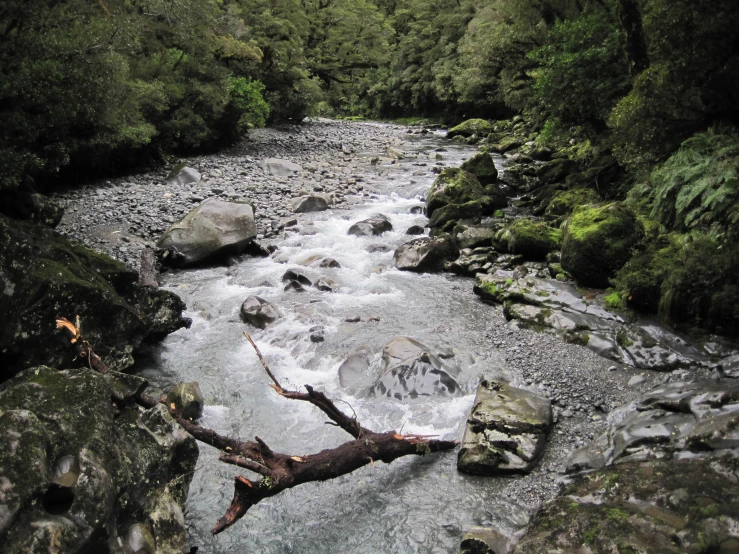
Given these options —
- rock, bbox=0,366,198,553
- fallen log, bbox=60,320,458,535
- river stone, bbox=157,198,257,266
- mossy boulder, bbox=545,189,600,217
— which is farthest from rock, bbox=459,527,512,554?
mossy boulder, bbox=545,189,600,217

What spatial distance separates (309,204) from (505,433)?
11.4 meters

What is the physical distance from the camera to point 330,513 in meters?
5.47

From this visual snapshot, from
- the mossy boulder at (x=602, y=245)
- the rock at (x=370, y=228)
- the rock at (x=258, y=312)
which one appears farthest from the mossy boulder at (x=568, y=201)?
the rock at (x=258, y=312)

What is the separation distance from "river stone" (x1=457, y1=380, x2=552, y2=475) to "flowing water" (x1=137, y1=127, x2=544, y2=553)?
21cm

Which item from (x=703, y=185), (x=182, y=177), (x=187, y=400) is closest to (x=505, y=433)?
(x=187, y=400)

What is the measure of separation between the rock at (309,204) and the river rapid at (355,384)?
0.71m

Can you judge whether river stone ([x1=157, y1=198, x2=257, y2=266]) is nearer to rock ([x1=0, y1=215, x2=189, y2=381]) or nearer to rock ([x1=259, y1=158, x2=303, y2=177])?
rock ([x1=0, y1=215, x2=189, y2=381])

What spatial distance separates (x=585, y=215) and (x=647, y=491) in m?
6.87

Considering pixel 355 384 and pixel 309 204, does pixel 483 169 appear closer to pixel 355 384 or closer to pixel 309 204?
pixel 309 204

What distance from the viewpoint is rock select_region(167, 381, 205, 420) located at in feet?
22.7

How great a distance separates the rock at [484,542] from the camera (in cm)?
466

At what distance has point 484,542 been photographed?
4.70 metres

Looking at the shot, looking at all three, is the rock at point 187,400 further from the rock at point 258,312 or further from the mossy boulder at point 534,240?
the mossy boulder at point 534,240

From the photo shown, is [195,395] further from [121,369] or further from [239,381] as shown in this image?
[121,369]
